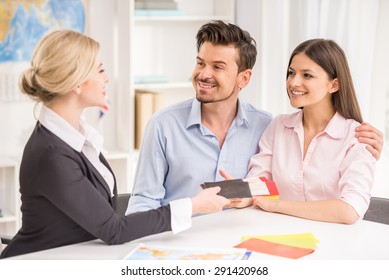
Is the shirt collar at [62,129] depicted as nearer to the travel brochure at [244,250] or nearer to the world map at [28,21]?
the travel brochure at [244,250]

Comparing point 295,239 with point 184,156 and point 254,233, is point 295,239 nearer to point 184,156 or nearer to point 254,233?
point 254,233

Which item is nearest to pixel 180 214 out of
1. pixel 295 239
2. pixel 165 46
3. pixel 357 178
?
pixel 295 239

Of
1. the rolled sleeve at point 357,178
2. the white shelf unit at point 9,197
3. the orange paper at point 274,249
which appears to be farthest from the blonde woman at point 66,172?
the white shelf unit at point 9,197

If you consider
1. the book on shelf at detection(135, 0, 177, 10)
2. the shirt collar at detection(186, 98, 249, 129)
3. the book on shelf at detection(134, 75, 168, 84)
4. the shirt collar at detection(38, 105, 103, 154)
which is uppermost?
the book on shelf at detection(135, 0, 177, 10)

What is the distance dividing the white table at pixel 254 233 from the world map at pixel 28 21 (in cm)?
229

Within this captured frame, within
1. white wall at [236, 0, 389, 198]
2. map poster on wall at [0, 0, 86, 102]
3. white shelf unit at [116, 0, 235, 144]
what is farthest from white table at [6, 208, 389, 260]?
map poster on wall at [0, 0, 86, 102]

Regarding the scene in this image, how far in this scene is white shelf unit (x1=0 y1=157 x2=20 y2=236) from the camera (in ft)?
13.6

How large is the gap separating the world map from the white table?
229 centimetres

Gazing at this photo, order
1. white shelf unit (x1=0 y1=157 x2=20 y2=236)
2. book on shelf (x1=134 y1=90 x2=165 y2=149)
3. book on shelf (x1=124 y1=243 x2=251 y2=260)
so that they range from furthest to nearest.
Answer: book on shelf (x1=134 y1=90 x2=165 y2=149)
white shelf unit (x1=0 y1=157 x2=20 y2=236)
book on shelf (x1=124 y1=243 x2=251 y2=260)

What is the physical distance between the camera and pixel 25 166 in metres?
2.00

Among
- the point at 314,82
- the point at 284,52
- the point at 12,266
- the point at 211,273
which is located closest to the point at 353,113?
the point at 314,82

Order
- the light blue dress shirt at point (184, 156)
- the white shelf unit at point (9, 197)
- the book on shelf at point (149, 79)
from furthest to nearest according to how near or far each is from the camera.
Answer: the book on shelf at point (149, 79) < the white shelf unit at point (9, 197) < the light blue dress shirt at point (184, 156)

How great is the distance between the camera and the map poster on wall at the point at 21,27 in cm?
423

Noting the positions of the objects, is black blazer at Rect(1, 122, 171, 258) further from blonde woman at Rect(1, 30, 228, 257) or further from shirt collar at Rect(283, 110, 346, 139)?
shirt collar at Rect(283, 110, 346, 139)
